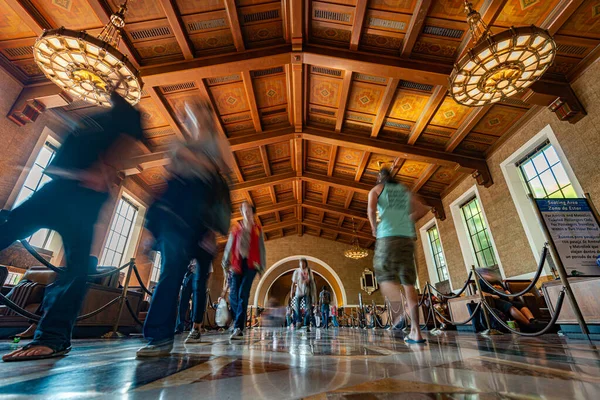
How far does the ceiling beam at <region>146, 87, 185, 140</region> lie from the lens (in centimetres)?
520

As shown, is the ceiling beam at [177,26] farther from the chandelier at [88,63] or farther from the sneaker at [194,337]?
the sneaker at [194,337]

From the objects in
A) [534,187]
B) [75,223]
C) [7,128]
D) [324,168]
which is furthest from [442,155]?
[7,128]

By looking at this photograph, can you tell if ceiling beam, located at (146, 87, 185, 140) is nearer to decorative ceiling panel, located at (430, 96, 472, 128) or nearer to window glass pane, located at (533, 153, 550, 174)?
decorative ceiling panel, located at (430, 96, 472, 128)

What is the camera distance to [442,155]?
6.70m

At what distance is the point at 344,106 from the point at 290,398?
6.33m

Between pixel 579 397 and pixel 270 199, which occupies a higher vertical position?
pixel 270 199

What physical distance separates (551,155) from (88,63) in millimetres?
8312

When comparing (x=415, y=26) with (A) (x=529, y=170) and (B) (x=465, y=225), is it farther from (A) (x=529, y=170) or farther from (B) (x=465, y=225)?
(B) (x=465, y=225)

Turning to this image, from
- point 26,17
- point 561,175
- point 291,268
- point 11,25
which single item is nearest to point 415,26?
point 561,175

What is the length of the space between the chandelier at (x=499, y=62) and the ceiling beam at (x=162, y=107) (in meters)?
5.24

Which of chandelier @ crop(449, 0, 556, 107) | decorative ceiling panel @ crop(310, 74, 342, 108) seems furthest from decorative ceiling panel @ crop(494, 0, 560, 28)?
decorative ceiling panel @ crop(310, 74, 342, 108)

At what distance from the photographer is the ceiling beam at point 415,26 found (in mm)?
3887

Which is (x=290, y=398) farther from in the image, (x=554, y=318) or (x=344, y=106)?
(x=344, y=106)

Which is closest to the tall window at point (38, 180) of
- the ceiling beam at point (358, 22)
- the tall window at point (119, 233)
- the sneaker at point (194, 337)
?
the tall window at point (119, 233)
